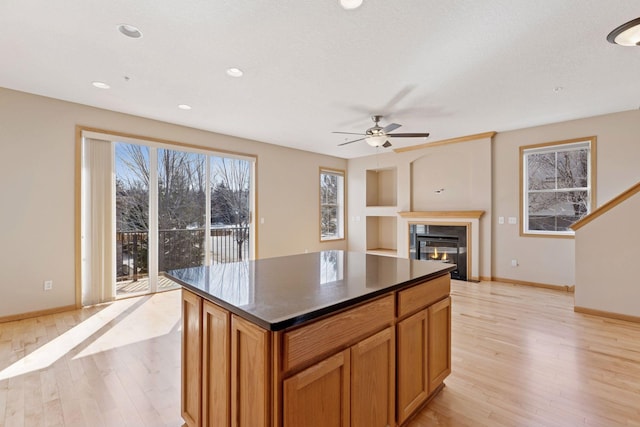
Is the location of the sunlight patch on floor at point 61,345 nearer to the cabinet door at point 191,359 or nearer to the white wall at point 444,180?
the cabinet door at point 191,359

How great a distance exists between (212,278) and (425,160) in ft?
18.7

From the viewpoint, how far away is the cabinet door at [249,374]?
43.3 inches

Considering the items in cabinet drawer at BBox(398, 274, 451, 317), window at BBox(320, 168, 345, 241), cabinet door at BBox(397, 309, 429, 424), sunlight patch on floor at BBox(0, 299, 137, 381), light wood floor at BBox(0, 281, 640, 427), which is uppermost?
window at BBox(320, 168, 345, 241)

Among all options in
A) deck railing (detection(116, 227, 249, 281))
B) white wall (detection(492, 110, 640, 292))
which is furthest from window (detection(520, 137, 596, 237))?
deck railing (detection(116, 227, 249, 281))

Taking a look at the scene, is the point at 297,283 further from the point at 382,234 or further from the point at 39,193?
the point at 382,234

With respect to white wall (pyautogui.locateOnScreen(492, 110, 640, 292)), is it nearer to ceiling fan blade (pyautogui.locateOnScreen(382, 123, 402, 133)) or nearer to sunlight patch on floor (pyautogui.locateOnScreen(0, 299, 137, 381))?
ceiling fan blade (pyautogui.locateOnScreen(382, 123, 402, 133))

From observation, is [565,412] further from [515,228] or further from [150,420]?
[515,228]

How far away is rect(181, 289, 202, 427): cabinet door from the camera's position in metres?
1.55

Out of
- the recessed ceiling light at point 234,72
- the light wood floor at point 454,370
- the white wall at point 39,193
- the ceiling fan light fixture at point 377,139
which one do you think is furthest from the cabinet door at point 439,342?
the white wall at point 39,193

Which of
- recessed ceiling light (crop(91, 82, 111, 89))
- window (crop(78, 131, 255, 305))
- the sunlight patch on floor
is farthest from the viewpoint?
window (crop(78, 131, 255, 305))

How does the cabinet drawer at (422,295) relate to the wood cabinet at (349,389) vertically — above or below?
above

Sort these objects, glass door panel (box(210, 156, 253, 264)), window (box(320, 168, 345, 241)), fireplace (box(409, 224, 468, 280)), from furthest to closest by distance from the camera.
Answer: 1. window (box(320, 168, 345, 241))
2. fireplace (box(409, 224, 468, 280))
3. glass door panel (box(210, 156, 253, 264))

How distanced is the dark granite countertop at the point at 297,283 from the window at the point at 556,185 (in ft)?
13.3

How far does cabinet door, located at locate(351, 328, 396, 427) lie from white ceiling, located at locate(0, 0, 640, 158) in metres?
2.18
